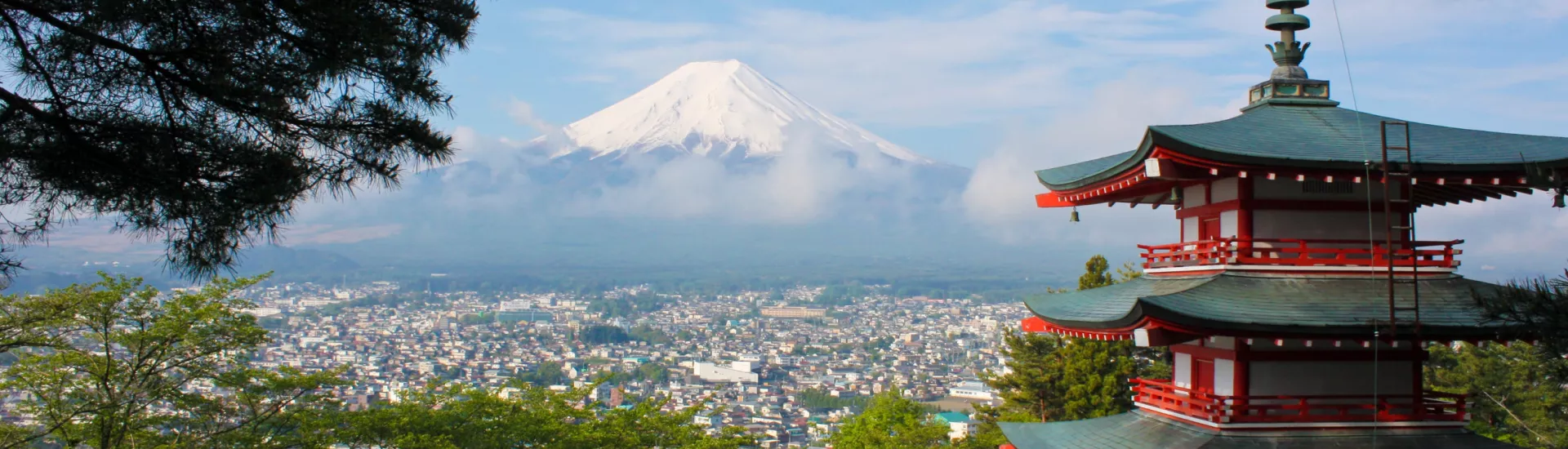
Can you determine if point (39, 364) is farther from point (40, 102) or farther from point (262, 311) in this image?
point (262, 311)

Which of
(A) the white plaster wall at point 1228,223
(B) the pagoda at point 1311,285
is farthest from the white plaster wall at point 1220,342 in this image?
(A) the white plaster wall at point 1228,223

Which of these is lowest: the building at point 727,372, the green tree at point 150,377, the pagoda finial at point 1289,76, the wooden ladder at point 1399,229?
the building at point 727,372

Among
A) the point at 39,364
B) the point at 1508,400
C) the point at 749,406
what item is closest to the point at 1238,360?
the point at 39,364

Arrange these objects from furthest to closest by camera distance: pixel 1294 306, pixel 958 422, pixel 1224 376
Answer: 1. pixel 958 422
2. pixel 1224 376
3. pixel 1294 306

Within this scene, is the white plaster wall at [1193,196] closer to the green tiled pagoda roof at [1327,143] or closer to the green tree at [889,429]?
the green tiled pagoda roof at [1327,143]

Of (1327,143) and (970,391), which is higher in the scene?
(1327,143)

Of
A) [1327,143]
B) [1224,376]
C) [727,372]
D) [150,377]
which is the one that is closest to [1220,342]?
[1224,376]

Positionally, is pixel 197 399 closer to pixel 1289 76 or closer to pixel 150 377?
pixel 150 377
